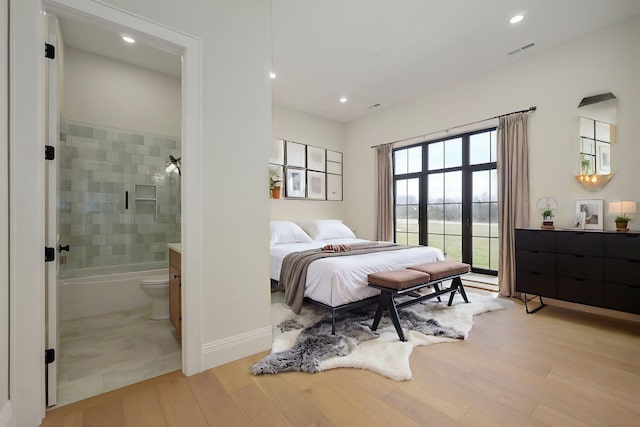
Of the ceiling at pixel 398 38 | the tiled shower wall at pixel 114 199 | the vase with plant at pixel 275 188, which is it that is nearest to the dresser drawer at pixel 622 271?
the ceiling at pixel 398 38

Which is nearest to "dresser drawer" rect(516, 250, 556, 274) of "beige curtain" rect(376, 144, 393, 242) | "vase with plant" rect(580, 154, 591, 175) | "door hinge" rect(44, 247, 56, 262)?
"vase with plant" rect(580, 154, 591, 175)

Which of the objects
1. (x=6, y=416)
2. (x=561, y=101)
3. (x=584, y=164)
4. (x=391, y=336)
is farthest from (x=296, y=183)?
(x=6, y=416)

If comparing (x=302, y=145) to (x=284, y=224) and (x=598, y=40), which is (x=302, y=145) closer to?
(x=284, y=224)

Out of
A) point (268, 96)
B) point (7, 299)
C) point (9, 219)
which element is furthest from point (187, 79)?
point (7, 299)

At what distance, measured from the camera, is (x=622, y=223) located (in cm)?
285

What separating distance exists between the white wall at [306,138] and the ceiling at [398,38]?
81 centimetres

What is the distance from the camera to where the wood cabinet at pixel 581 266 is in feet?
8.58

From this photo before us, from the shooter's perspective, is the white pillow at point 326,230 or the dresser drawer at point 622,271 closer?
the dresser drawer at point 622,271

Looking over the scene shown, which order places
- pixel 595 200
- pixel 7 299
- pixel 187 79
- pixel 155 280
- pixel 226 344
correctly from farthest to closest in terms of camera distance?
pixel 595 200
pixel 155 280
pixel 226 344
pixel 187 79
pixel 7 299

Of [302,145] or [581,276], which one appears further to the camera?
[302,145]

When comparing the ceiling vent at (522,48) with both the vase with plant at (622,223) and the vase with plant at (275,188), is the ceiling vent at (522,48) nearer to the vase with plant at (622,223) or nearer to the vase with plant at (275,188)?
the vase with plant at (622,223)

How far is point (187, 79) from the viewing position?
1.93 meters

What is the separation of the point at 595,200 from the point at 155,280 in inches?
185

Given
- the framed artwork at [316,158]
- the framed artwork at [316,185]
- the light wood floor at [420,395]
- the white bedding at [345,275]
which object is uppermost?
the framed artwork at [316,158]
